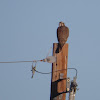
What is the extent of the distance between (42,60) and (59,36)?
2.81 ft

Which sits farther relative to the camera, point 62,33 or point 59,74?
point 62,33

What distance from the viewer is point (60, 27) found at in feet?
25.3

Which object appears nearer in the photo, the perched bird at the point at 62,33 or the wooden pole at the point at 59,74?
the wooden pole at the point at 59,74

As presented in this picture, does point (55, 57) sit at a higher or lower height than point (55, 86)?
higher

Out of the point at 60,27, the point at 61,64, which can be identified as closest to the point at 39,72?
the point at 61,64

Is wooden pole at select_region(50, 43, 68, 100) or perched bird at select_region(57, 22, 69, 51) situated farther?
perched bird at select_region(57, 22, 69, 51)

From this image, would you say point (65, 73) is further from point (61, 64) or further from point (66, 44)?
point (66, 44)

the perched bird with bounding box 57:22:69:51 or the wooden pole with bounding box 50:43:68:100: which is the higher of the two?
the perched bird with bounding box 57:22:69:51

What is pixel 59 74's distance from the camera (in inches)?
259

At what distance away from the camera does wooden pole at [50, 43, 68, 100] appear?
21.6 ft

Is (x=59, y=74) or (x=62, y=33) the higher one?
(x=62, y=33)

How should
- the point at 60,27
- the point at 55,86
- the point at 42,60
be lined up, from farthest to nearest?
the point at 60,27, the point at 42,60, the point at 55,86

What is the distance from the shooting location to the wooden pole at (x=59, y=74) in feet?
21.6

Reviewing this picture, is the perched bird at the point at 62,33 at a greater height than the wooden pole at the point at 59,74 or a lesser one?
greater
